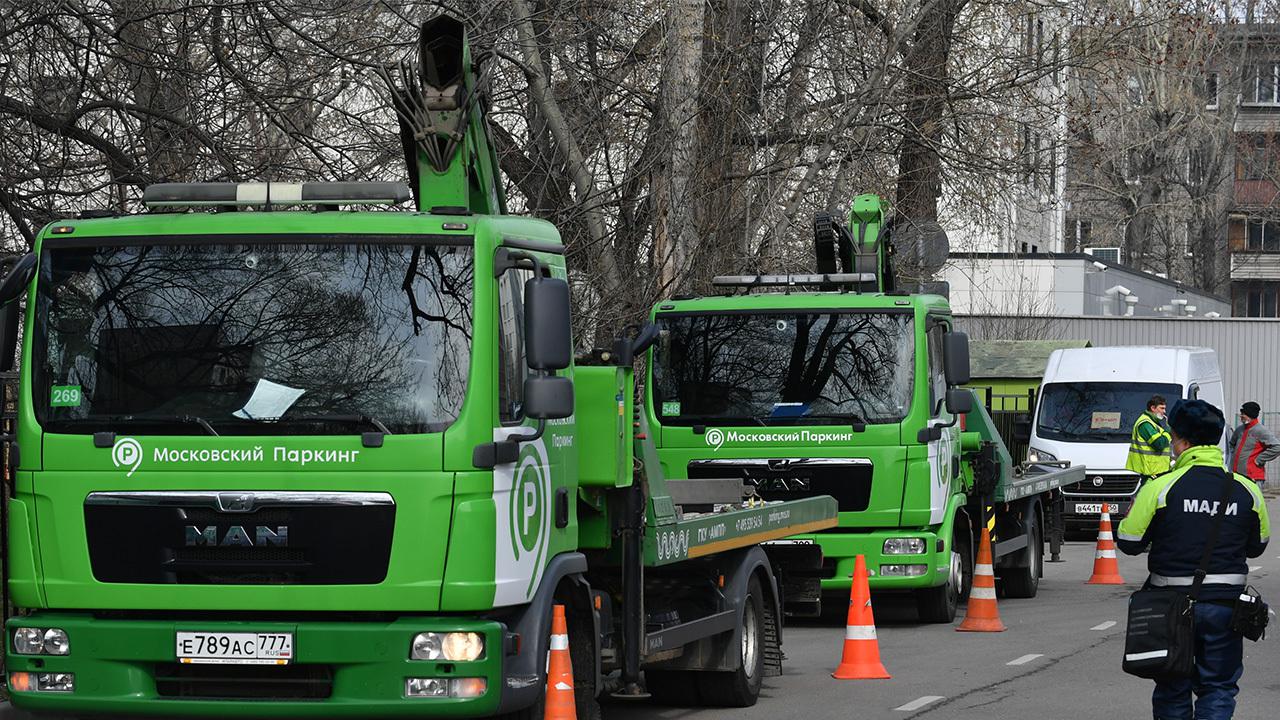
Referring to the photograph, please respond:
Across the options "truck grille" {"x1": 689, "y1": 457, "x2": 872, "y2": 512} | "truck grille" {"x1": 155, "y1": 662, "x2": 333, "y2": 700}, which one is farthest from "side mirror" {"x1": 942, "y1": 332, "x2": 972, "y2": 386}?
"truck grille" {"x1": 155, "y1": 662, "x2": 333, "y2": 700}

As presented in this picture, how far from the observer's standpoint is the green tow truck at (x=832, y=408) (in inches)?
563

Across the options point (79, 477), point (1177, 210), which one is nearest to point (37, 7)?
point (79, 477)

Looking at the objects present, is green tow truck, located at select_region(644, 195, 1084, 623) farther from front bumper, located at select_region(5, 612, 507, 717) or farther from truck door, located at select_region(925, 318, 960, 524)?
front bumper, located at select_region(5, 612, 507, 717)

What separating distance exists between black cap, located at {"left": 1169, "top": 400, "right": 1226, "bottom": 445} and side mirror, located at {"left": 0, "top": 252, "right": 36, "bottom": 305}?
15.6ft

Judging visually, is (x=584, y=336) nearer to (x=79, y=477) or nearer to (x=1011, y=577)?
(x=1011, y=577)

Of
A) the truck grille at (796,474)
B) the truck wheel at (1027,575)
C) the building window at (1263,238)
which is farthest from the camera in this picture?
the building window at (1263,238)

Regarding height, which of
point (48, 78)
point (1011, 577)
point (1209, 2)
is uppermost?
point (1209, 2)

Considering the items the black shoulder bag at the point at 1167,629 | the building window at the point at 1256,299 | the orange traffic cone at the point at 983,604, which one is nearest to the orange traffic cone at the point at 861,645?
the orange traffic cone at the point at 983,604

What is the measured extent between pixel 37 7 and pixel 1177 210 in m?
53.7

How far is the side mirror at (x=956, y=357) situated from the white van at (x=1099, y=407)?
11.6 m

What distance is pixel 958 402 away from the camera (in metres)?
14.8

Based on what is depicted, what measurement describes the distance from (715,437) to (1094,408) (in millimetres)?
13784

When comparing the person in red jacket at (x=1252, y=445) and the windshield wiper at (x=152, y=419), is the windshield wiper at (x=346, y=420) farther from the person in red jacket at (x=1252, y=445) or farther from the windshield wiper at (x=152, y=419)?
the person in red jacket at (x=1252, y=445)

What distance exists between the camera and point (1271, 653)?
13.4 meters
